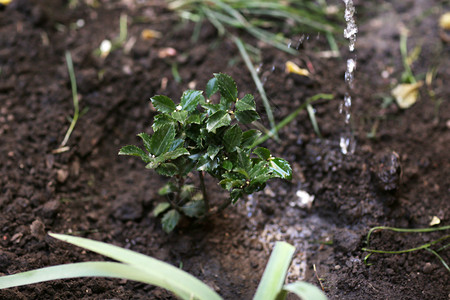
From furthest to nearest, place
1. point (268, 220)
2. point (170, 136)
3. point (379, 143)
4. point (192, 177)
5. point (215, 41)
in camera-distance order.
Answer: point (215, 41) < point (379, 143) < point (268, 220) < point (192, 177) < point (170, 136)

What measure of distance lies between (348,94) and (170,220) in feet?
3.77

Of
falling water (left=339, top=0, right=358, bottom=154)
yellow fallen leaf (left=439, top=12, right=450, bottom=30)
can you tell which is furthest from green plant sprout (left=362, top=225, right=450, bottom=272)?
yellow fallen leaf (left=439, top=12, right=450, bottom=30)

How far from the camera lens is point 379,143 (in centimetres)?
209

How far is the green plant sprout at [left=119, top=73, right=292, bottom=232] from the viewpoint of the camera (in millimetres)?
1331

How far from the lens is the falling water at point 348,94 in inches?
78.7

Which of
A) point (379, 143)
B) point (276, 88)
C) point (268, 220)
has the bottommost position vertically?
point (268, 220)

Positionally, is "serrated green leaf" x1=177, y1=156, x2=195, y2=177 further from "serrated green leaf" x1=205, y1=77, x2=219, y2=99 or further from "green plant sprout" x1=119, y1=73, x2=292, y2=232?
"serrated green leaf" x1=205, y1=77, x2=219, y2=99

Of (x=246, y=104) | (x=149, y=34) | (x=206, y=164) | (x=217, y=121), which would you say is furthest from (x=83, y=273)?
(x=149, y=34)

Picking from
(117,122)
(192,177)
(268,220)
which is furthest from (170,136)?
(117,122)

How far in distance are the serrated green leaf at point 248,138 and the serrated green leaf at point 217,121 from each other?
0.10 meters

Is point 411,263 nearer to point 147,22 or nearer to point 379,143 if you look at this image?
point 379,143

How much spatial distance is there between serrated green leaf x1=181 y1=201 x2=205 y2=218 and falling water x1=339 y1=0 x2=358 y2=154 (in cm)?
72

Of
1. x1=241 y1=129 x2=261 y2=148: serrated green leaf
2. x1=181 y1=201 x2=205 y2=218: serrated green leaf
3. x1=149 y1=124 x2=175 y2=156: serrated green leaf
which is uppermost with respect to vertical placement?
x1=149 y1=124 x2=175 y2=156: serrated green leaf

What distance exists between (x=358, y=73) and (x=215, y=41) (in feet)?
2.70
